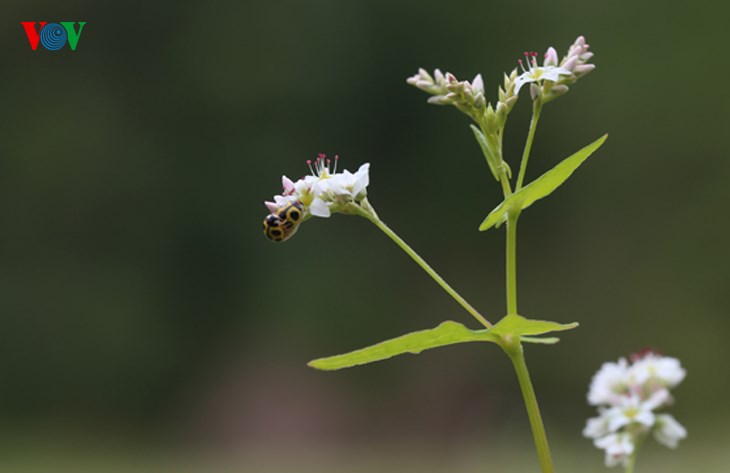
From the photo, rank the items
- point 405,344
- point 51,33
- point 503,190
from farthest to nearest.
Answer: point 51,33 < point 503,190 < point 405,344

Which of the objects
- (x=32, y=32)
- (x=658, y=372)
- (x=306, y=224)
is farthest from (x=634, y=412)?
(x=32, y=32)

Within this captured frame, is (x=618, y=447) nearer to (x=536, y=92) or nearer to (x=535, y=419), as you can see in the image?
(x=535, y=419)

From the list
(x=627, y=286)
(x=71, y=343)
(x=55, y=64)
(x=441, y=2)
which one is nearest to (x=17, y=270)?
(x=71, y=343)

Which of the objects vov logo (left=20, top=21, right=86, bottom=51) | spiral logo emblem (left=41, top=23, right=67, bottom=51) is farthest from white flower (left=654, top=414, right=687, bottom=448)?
Answer: spiral logo emblem (left=41, top=23, right=67, bottom=51)

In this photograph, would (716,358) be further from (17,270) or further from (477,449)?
(17,270)

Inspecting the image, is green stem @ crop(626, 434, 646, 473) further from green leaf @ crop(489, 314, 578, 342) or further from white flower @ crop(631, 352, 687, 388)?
green leaf @ crop(489, 314, 578, 342)
